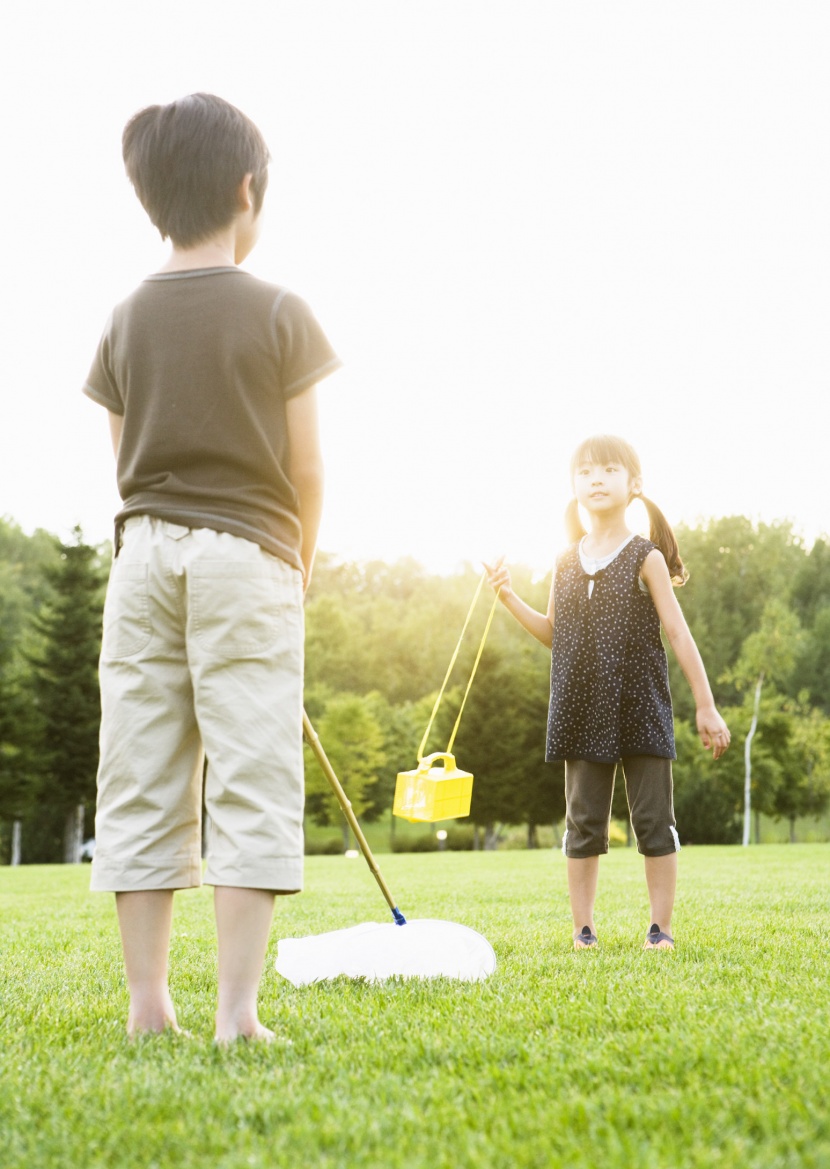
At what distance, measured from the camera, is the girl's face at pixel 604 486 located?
418 centimetres

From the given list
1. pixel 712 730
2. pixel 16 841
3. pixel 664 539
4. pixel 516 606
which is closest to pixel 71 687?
pixel 16 841

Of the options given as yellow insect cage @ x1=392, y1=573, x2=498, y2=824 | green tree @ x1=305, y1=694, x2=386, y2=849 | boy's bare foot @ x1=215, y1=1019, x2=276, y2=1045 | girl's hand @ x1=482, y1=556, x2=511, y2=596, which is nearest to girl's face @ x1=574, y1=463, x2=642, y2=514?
girl's hand @ x1=482, y1=556, x2=511, y2=596

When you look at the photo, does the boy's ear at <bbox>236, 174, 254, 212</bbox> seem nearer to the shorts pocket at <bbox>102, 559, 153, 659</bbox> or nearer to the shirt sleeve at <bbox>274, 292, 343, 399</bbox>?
the shirt sleeve at <bbox>274, 292, 343, 399</bbox>

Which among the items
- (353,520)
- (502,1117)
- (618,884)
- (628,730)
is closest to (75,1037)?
(502,1117)

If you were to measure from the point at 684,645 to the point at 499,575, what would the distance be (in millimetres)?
735

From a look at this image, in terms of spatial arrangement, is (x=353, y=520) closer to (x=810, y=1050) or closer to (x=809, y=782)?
(x=809, y=782)

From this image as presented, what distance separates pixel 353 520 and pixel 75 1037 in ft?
204

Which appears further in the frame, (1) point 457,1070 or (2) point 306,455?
(2) point 306,455

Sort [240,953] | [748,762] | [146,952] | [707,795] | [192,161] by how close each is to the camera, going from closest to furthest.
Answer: [240,953]
[146,952]
[192,161]
[748,762]
[707,795]

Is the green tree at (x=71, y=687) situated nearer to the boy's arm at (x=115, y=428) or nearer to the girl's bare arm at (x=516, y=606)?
the girl's bare arm at (x=516, y=606)

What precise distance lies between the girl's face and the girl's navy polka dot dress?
17 centimetres

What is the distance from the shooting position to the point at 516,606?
4336 millimetres

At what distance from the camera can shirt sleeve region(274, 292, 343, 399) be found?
2.48 meters

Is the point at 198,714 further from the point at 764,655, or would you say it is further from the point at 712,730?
the point at 764,655
